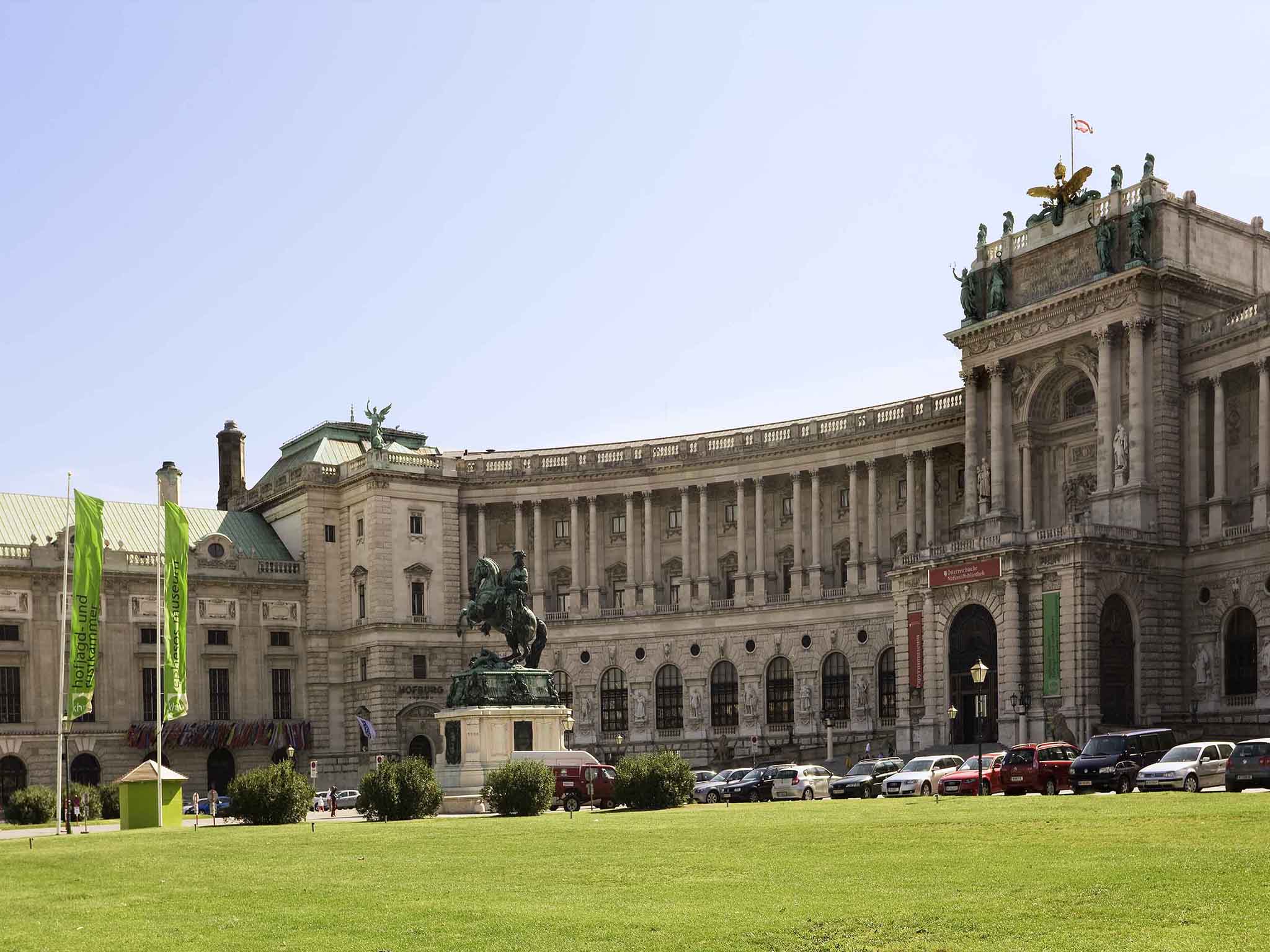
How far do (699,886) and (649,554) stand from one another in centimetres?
8265

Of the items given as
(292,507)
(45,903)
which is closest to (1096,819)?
(45,903)

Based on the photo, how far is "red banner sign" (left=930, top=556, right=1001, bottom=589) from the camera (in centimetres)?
8175

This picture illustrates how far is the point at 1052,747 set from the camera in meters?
57.5

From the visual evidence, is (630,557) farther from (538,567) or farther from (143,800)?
(143,800)

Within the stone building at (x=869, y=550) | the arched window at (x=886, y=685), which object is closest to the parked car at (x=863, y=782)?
the stone building at (x=869, y=550)

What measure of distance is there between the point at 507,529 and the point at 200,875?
273ft

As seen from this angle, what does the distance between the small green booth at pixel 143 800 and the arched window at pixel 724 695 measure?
5373 cm

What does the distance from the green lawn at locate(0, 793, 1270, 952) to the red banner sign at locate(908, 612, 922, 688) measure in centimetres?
4217

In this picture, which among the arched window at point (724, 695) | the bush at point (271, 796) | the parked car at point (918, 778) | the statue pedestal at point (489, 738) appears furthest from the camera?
the arched window at point (724, 695)

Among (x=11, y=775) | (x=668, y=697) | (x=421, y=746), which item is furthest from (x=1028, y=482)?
(x=11, y=775)

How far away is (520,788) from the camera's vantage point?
5141cm

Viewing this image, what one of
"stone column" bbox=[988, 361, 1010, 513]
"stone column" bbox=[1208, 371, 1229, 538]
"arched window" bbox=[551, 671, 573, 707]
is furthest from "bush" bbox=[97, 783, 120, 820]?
"stone column" bbox=[1208, 371, 1229, 538]

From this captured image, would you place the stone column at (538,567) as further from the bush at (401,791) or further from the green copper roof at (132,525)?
the bush at (401,791)

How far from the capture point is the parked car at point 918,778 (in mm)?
60625
